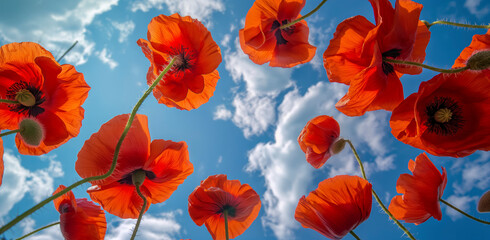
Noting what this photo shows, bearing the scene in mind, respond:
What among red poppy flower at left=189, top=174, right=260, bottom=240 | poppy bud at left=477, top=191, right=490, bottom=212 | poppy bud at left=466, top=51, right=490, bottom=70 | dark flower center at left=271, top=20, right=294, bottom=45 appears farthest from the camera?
dark flower center at left=271, top=20, right=294, bottom=45

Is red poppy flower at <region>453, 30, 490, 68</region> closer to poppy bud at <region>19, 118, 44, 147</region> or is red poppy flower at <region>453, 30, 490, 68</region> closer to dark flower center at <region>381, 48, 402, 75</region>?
dark flower center at <region>381, 48, 402, 75</region>

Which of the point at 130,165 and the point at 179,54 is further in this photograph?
the point at 179,54

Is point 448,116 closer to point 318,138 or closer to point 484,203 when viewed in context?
point 484,203

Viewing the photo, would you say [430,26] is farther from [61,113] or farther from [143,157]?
[61,113]

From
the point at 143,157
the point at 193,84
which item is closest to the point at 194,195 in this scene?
the point at 143,157

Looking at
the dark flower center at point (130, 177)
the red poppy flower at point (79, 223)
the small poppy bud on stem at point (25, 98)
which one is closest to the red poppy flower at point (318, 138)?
the dark flower center at point (130, 177)

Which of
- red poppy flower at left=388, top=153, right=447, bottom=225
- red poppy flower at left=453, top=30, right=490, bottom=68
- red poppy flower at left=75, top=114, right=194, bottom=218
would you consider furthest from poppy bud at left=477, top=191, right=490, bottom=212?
red poppy flower at left=75, top=114, right=194, bottom=218

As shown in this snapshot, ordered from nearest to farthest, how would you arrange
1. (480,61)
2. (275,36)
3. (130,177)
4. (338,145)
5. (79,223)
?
1. (480,61)
2. (79,223)
3. (130,177)
4. (338,145)
5. (275,36)

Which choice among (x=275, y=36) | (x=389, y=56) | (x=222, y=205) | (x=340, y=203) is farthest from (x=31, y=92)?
(x=389, y=56)
